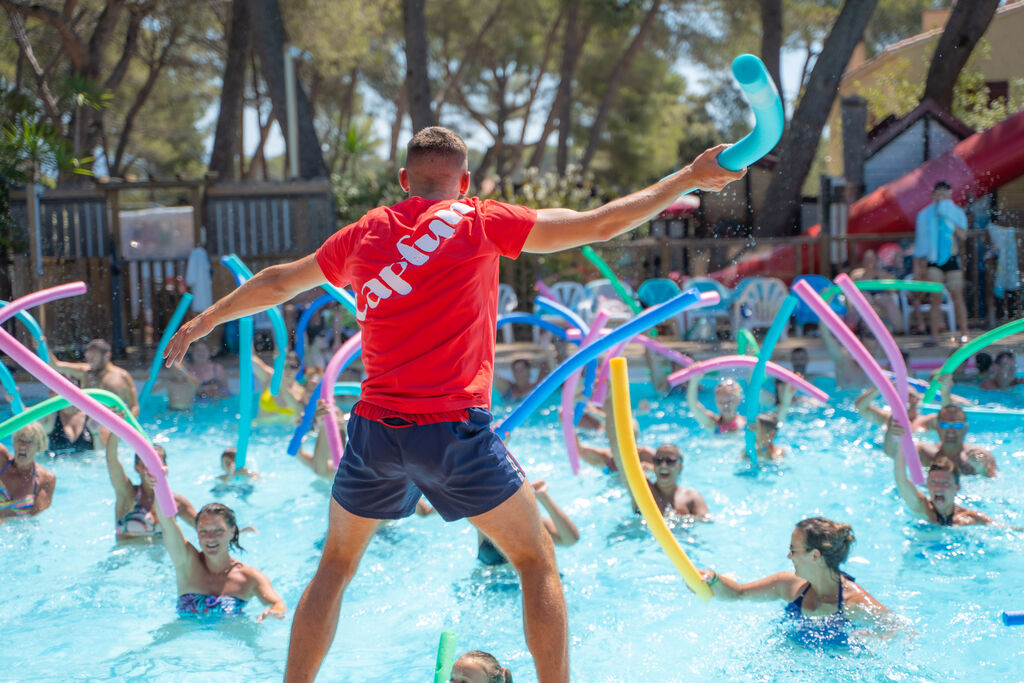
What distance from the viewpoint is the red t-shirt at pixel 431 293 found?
9.68 feet

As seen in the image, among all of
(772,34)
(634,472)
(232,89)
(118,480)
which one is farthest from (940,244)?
(232,89)

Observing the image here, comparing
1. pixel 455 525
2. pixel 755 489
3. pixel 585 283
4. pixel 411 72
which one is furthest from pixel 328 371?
pixel 411 72

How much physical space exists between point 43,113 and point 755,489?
741 inches

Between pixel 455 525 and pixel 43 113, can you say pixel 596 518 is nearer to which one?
pixel 455 525

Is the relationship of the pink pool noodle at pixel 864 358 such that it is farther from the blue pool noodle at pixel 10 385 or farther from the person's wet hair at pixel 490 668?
the blue pool noodle at pixel 10 385

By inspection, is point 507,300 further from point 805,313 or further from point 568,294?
point 805,313

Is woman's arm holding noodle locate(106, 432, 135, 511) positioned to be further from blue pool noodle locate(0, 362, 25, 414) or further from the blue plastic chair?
the blue plastic chair

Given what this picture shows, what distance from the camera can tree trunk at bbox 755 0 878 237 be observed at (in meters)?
16.6

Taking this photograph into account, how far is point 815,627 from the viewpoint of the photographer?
4715mm

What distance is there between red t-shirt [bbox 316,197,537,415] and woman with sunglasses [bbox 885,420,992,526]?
155 inches

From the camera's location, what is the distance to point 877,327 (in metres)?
5.87

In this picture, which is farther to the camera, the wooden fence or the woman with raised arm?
the wooden fence

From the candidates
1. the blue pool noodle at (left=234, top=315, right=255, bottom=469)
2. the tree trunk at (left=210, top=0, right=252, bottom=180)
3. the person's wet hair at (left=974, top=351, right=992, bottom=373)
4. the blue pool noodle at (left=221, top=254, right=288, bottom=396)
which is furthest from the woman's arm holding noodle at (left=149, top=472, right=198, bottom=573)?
the tree trunk at (left=210, top=0, right=252, bottom=180)

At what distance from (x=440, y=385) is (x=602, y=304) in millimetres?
9757
